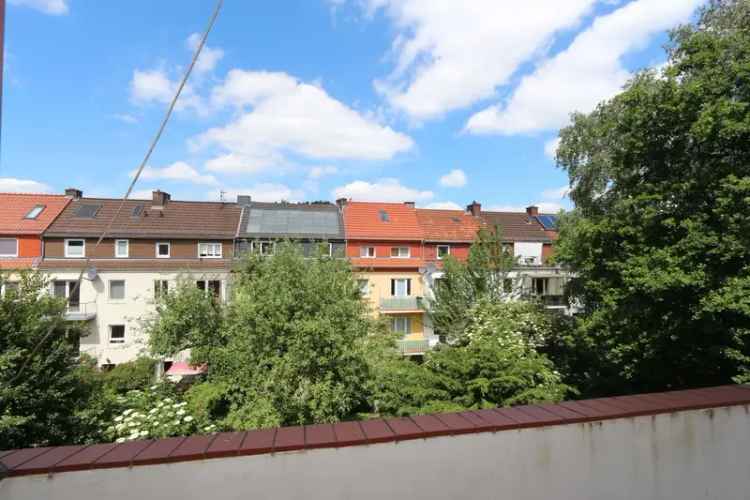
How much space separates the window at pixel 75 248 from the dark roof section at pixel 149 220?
0.44m

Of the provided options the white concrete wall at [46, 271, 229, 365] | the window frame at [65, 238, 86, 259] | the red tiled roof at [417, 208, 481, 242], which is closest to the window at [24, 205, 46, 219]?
the window frame at [65, 238, 86, 259]

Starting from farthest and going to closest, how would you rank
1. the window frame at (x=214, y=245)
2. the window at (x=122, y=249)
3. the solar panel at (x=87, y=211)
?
1. the window frame at (x=214, y=245)
2. the solar panel at (x=87, y=211)
3. the window at (x=122, y=249)

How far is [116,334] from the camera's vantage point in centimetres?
1961

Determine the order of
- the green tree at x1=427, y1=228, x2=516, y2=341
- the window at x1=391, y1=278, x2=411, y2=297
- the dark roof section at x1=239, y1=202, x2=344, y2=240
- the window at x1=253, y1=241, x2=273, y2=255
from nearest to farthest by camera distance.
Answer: the window at x1=253, y1=241, x2=273, y2=255, the green tree at x1=427, y1=228, x2=516, y2=341, the dark roof section at x1=239, y1=202, x2=344, y2=240, the window at x1=391, y1=278, x2=411, y2=297

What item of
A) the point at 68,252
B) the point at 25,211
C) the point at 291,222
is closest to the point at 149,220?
the point at 68,252

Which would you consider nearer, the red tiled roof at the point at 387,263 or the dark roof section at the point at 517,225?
the red tiled roof at the point at 387,263

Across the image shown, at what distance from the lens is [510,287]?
19203 mm

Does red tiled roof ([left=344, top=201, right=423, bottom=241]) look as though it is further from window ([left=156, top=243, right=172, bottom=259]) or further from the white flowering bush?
→ the white flowering bush

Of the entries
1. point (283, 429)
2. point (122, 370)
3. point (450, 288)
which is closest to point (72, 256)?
point (122, 370)

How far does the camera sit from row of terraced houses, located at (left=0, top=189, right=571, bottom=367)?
63.2 ft

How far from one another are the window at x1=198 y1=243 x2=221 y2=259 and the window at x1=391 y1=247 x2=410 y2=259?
1026 centimetres

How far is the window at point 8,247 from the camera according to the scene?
62.7ft

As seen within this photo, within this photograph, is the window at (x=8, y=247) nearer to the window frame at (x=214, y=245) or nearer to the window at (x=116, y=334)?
the window at (x=116, y=334)

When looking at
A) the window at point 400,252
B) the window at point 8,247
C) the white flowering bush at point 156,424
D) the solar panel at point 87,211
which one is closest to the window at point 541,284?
the window at point 400,252
